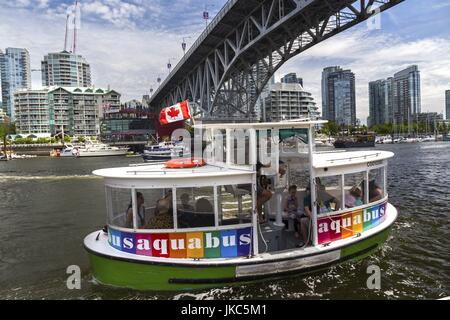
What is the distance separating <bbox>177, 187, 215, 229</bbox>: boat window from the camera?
7512 mm

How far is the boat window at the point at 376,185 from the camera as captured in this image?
371 inches

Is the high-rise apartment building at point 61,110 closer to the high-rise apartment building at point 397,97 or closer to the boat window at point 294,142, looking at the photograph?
the high-rise apartment building at point 397,97

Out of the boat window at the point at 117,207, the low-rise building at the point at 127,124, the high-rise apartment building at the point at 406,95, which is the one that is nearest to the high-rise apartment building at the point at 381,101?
the high-rise apartment building at the point at 406,95

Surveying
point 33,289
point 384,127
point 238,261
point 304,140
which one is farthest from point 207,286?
point 384,127

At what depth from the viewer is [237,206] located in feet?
27.2

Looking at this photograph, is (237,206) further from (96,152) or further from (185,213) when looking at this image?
(96,152)

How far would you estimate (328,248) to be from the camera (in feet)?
26.3

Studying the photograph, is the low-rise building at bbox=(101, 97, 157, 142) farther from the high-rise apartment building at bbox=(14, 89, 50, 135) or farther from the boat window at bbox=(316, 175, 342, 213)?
the boat window at bbox=(316, 175, 342, 213)

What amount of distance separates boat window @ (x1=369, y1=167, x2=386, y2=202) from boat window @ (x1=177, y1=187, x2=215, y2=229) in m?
4.33

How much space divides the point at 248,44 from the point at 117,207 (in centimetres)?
3516

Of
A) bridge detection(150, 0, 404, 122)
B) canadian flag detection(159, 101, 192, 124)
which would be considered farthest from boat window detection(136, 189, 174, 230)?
bridge detection(150, 0, 404, 122)

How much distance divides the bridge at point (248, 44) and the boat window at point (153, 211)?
21390 millimetres
